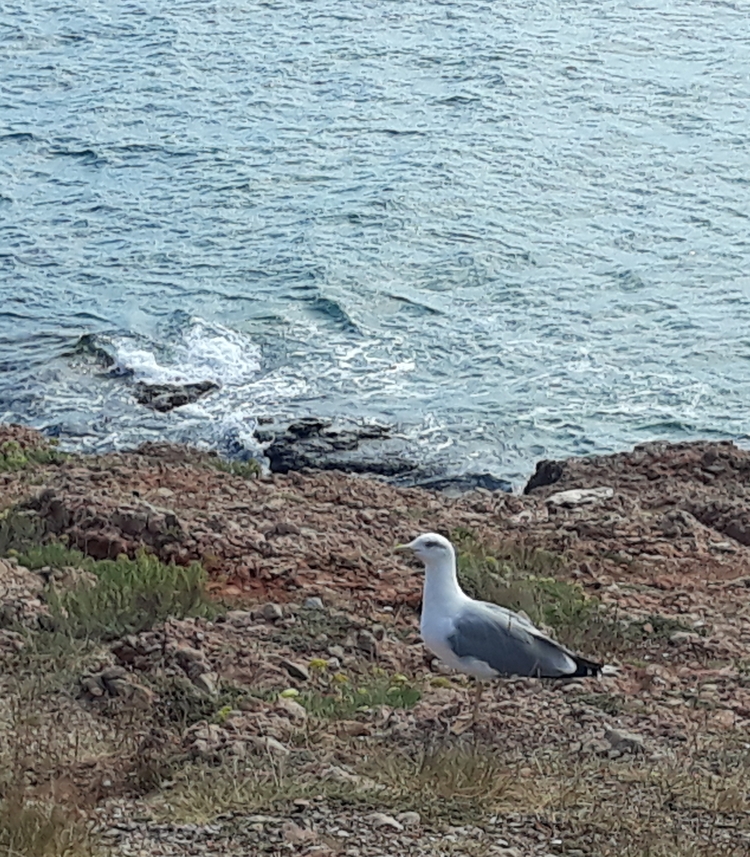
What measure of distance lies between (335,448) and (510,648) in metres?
10.6

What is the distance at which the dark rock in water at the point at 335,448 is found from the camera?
60.7ft

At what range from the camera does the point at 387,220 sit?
84.1 ft

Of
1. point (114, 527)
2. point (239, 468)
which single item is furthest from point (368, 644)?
point (239, 468)

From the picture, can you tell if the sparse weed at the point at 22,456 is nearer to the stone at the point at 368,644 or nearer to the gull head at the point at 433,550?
the stone at the point at 368,644

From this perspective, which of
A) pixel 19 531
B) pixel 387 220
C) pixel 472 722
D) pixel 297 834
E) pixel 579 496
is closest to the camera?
pixel 297 834

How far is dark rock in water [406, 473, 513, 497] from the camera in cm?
1812

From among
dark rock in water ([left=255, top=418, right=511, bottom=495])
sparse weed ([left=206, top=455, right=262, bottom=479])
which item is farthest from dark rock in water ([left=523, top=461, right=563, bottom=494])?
sparse weed ([left=206, top=455, right=262, bottom=479])

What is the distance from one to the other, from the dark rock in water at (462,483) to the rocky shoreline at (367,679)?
8.65 ft

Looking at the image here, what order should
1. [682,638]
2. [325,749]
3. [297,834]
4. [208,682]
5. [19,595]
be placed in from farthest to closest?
[682,638] → [19,595] → [208,682] → [325,749] → [297,834]

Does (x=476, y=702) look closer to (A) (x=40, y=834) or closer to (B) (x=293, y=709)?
(B) (x=293, y=709)

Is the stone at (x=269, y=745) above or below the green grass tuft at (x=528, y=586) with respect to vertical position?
above

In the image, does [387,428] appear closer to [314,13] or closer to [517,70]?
[517,70]

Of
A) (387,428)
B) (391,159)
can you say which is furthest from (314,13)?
(387,428)

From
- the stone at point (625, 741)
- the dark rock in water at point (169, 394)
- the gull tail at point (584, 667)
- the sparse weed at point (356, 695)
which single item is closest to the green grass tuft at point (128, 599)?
the sparse weed at point (356, 695)
